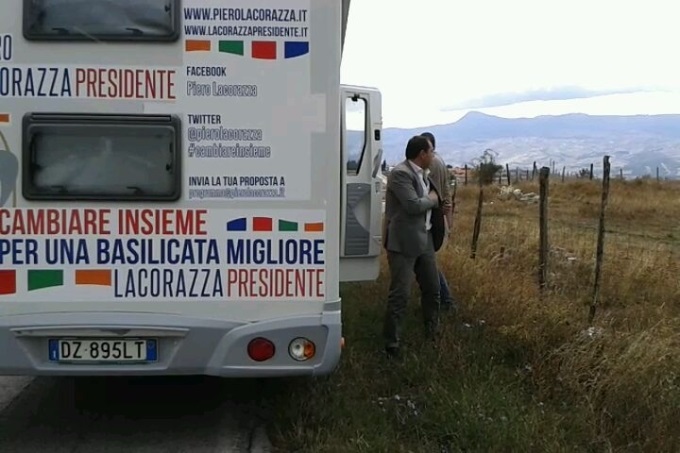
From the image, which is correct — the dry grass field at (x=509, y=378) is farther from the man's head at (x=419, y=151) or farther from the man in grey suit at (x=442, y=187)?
the man's head at (x=419, y=151)

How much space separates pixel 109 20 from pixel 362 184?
3493mm

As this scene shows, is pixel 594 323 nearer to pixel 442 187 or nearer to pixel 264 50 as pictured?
pixel 442 187

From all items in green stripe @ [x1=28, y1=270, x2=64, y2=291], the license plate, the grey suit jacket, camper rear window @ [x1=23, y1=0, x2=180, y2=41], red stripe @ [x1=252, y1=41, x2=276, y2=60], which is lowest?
the license plate

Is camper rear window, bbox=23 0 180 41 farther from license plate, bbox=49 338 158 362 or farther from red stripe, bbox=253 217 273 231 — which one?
license plate, bbox=49 338 158 362

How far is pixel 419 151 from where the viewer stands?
6887 mm

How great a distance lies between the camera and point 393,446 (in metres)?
4.82

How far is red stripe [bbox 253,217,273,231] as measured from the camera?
471 cm

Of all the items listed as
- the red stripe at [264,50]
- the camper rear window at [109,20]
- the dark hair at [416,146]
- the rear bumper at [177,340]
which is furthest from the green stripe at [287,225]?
the dark hair at [416,146]

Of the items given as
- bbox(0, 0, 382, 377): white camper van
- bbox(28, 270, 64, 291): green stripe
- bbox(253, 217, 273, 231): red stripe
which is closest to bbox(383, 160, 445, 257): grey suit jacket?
bbox(0, 0, 382, 377): white camper van

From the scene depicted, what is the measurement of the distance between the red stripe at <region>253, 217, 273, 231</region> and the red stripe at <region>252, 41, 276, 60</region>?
886 millimetres

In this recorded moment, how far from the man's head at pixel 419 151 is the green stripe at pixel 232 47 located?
8.27 feet

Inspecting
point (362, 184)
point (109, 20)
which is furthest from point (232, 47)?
point (362, 184)

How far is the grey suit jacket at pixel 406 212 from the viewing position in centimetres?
668

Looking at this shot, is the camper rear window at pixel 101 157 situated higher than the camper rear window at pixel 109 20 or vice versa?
the camper rear window at pixel 109 20
